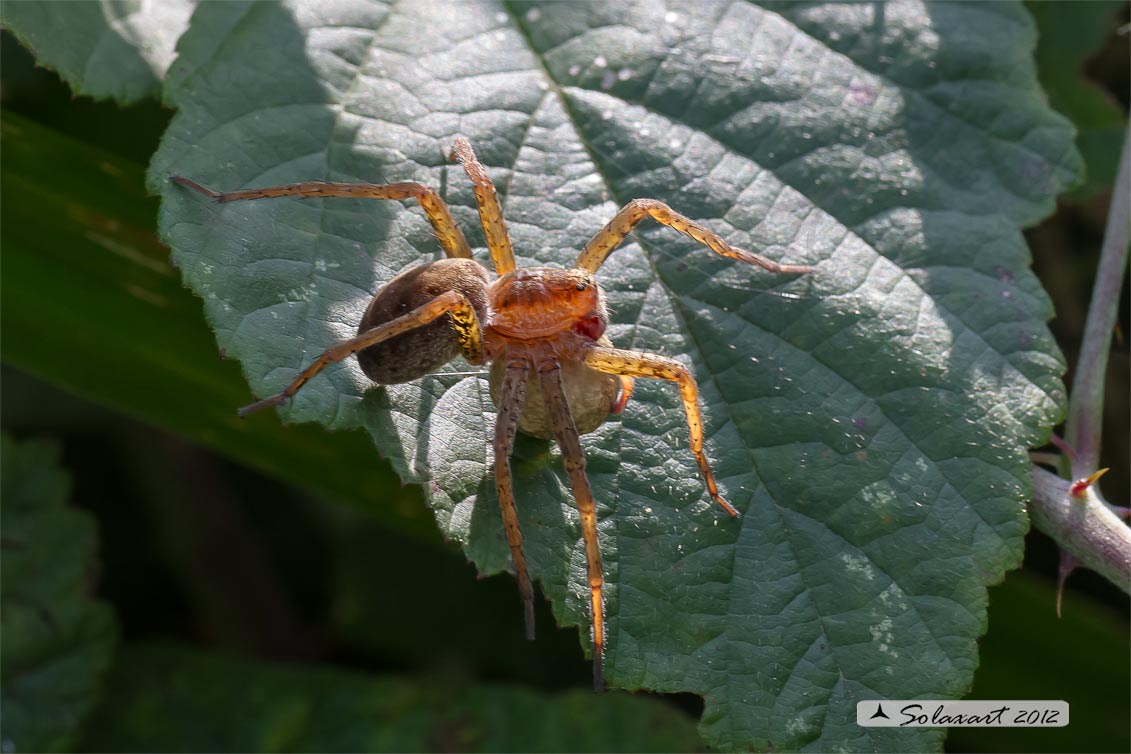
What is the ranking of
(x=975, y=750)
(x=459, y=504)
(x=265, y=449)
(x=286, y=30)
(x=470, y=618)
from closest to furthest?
(x=459, y=504) → (x=286, y=30) → (x=265, y=449) → (x=975, y=750) → (x=470, y=618)

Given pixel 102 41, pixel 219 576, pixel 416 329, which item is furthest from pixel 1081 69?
pixel 219 576

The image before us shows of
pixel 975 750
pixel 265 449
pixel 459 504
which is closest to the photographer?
pixel 459 504

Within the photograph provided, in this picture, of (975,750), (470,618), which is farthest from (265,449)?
(975,750)

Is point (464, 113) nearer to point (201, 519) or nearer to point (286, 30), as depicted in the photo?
point (286, 30)

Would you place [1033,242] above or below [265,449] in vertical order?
above

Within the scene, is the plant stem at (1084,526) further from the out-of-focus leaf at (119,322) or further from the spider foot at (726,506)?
the out-of-focus leaf at (119,322)

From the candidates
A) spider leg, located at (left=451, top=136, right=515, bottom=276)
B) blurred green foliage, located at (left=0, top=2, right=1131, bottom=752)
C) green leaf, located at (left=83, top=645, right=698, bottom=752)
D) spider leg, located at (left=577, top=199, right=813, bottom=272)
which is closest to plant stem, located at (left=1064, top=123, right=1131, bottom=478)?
blurred green foliage, located at (left=0, top=2, right=1131, bottom=752)

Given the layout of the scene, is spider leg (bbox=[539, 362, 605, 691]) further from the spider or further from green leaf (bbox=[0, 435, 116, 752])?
green leaf (bbox=[0, 435, 116, 752])
